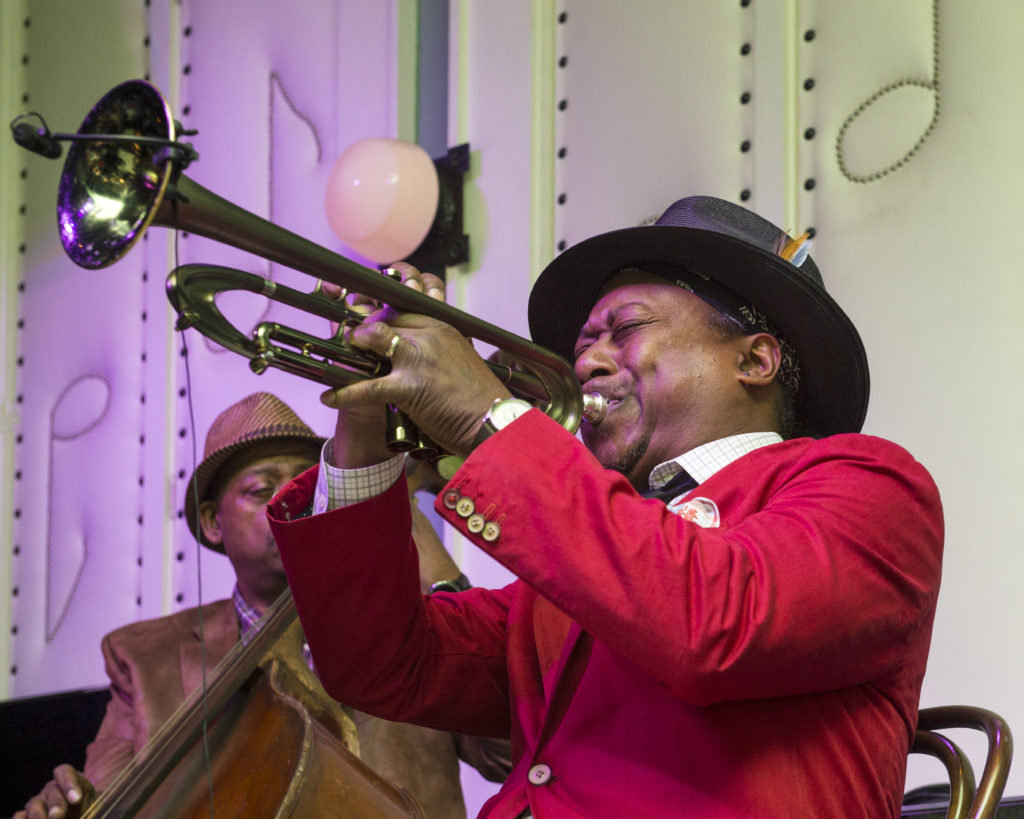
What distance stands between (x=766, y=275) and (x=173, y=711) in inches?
74.0

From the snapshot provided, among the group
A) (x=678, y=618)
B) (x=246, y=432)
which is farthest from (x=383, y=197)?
(x=678, y=618)

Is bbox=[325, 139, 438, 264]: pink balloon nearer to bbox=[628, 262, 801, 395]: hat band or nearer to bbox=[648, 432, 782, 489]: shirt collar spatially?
bbox=[628, 262, 801, 395]: hat band

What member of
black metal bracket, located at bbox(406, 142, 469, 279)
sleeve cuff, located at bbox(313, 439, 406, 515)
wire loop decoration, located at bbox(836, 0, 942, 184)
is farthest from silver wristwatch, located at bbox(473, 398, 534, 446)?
black metal bracket, located at bbox(406, 142, 469, 279)

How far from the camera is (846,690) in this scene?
5.10ft

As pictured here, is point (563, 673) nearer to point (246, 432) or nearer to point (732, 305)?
point (732, 305)

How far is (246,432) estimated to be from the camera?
313 centimetres

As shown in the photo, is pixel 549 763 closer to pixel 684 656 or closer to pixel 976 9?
pixel 684 656

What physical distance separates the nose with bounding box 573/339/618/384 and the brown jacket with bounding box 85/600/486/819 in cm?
115

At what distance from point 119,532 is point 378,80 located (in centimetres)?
205

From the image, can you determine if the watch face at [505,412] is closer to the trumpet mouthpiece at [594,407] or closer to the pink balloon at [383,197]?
the trumpet mouthpiece at [594,407]

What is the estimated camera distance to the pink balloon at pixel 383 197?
11.6 ft

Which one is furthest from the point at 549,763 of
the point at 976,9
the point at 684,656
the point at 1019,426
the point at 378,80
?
the point at 378,80

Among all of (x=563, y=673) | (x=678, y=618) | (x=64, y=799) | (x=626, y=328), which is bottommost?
(x=64, y=799)

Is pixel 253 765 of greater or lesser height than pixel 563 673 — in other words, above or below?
below
